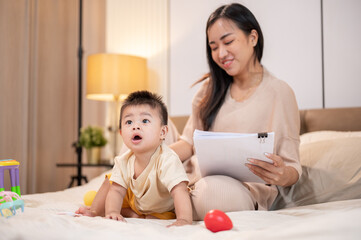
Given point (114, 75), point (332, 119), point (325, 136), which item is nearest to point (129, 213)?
point (325, 136)

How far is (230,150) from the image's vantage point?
109 cm

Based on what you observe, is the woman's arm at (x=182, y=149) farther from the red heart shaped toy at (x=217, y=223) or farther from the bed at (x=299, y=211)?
the red heart shaped toy at (x=217, y=223)

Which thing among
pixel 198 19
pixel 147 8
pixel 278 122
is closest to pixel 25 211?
pixel 278 122

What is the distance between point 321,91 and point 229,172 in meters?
1.12

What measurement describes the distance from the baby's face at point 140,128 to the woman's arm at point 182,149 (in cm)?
33

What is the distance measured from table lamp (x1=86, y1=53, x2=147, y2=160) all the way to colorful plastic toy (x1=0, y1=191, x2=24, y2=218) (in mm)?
1701

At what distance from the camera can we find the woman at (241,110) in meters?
1.14

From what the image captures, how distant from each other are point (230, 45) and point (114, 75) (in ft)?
4.77

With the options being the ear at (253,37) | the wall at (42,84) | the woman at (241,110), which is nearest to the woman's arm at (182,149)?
the woman at (241,110)

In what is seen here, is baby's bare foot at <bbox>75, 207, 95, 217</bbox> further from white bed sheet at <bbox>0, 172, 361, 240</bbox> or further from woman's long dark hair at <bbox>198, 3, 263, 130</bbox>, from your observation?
woman's long dark hair at <bbox>198, 3, 263, 130</bbox>

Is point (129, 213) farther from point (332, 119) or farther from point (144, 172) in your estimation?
point (332, 119)

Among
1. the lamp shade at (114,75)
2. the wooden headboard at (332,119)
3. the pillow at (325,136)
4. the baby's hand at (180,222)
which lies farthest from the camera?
the lamp shade at (114,75)

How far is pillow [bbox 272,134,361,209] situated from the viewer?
51.5 inches

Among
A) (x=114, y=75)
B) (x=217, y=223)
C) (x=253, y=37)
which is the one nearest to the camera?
(x=217, y=223)
